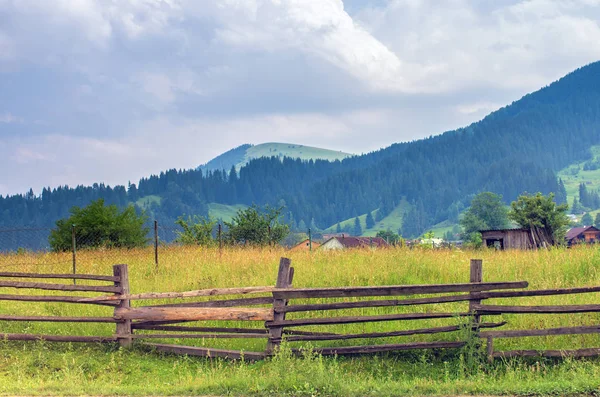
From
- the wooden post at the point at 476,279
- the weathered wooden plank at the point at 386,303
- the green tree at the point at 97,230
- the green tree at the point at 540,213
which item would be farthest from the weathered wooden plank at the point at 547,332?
the green tree at the point at 540,213

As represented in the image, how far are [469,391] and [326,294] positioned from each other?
3.05m

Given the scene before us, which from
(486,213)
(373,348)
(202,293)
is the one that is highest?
(486,213)

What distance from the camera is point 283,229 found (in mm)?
35469

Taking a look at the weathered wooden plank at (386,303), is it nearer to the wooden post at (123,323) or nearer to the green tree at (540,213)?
the wooden post at (123,323)

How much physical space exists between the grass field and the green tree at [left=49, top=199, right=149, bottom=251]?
8.52 metres

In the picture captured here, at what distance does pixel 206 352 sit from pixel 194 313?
2.59 feet

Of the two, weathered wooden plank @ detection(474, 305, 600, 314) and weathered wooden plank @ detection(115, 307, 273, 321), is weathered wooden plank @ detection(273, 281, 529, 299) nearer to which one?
weathered wooden plank @ detection(474, 305, 600, 314)

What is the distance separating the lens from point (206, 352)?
11844 millimetres

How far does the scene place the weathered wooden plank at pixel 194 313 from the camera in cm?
1126

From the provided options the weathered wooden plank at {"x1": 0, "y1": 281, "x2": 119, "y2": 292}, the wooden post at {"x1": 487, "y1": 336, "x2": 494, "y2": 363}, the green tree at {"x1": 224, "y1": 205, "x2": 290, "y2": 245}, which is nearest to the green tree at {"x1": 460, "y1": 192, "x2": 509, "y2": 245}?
the green tree at {"x1": 224, "y1": 205, "x2": 290, "y2": 245}

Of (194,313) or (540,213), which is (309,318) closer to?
(194,313)

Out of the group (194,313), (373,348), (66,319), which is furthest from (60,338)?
(373,348)

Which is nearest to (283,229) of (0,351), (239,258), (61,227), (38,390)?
(61,227)

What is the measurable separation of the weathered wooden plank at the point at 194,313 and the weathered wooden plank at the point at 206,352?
585 millimetres
